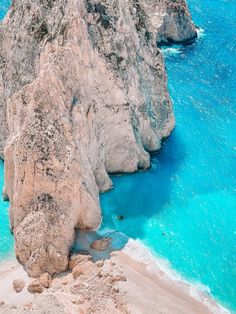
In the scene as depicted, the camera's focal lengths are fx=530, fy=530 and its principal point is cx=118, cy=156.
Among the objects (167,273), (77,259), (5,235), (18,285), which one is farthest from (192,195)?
(18,285)

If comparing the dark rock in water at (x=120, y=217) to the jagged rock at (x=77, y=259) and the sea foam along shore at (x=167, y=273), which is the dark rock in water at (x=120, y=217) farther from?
the jagged rock at (x=77, y=259)

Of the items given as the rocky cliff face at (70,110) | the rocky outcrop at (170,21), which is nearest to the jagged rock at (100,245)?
the rocky cliff face at (70,110)

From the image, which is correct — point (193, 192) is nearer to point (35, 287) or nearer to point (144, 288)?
point (144, 288)

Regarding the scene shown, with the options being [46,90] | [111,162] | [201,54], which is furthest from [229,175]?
[201,54]

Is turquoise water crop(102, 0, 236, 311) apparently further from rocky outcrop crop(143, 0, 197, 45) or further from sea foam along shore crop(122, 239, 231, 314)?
rocky outcrop crop(143, 0, 197, 45)

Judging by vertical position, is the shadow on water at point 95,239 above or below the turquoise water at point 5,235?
above

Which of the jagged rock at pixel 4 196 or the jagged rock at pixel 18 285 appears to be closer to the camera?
the jagged rock at pixel 18 285
